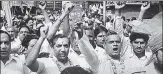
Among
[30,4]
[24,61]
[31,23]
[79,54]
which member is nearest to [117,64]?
[79,54]

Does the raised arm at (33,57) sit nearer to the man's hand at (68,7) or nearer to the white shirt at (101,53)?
the man's hand at (68,7)

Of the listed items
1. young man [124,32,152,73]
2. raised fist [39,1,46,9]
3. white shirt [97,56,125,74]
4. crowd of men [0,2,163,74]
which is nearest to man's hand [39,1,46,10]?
raised fist [39,1,46,9]

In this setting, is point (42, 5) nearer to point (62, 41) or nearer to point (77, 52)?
point (77, 52)

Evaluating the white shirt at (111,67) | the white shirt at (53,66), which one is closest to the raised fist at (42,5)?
the white shirt at (53,66)

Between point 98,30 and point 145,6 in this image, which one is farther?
point 145,6

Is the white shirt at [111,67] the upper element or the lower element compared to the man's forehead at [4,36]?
lower

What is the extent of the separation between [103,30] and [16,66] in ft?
5.01

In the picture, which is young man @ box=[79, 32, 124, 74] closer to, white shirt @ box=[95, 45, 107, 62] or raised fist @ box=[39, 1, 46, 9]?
white shirt @ box=[95, 45, 107, 62]

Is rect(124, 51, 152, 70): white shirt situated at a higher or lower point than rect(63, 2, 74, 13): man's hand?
lower

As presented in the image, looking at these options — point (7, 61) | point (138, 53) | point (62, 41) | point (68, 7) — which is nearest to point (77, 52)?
point (62, 41)

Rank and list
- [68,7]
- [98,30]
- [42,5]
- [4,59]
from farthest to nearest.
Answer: [42,5]
[98,30]
[68,7]
[4,59]

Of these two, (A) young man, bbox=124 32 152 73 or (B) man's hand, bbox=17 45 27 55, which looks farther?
(B) man's hand, bbox=17 45 27 55

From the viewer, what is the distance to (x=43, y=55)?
4.51 m

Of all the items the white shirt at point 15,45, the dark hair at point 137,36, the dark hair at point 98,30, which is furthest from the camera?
the dark hair at point 98,30
